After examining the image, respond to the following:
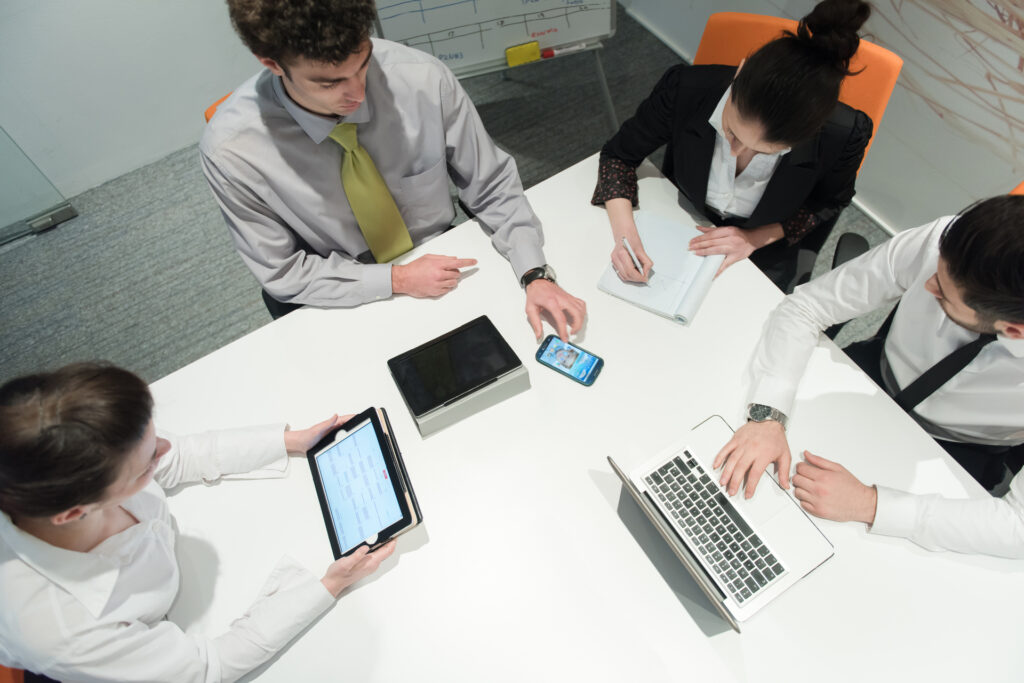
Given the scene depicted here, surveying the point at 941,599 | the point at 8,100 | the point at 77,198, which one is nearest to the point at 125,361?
the point at 77,198

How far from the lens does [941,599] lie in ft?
3.03

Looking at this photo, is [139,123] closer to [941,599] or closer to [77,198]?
[77,198]

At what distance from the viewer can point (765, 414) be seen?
1.06 m

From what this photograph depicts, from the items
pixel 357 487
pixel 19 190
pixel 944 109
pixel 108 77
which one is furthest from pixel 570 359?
pixel 19 190

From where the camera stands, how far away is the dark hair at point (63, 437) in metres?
Answer: 0.73

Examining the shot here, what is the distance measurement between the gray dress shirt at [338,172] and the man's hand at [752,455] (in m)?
0.56

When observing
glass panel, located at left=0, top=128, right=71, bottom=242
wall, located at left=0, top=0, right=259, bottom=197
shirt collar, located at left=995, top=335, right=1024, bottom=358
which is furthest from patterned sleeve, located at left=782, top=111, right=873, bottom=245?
glass panel, located at left=0, top=128, right=71, bottom=242

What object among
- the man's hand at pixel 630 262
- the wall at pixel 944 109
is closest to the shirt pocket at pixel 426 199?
the man's hand at pixel 630 262

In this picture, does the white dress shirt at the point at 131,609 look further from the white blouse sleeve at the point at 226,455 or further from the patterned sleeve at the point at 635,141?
the patterned sleeve at the point at 635,141

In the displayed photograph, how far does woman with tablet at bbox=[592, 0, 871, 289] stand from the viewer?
1035mm

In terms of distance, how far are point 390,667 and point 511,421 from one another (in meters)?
0.47

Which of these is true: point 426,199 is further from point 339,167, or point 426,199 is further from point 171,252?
point 171,252

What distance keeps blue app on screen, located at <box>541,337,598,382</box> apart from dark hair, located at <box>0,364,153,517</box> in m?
0.73

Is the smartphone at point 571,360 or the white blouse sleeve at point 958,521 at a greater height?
the smartphone at point 571,360
